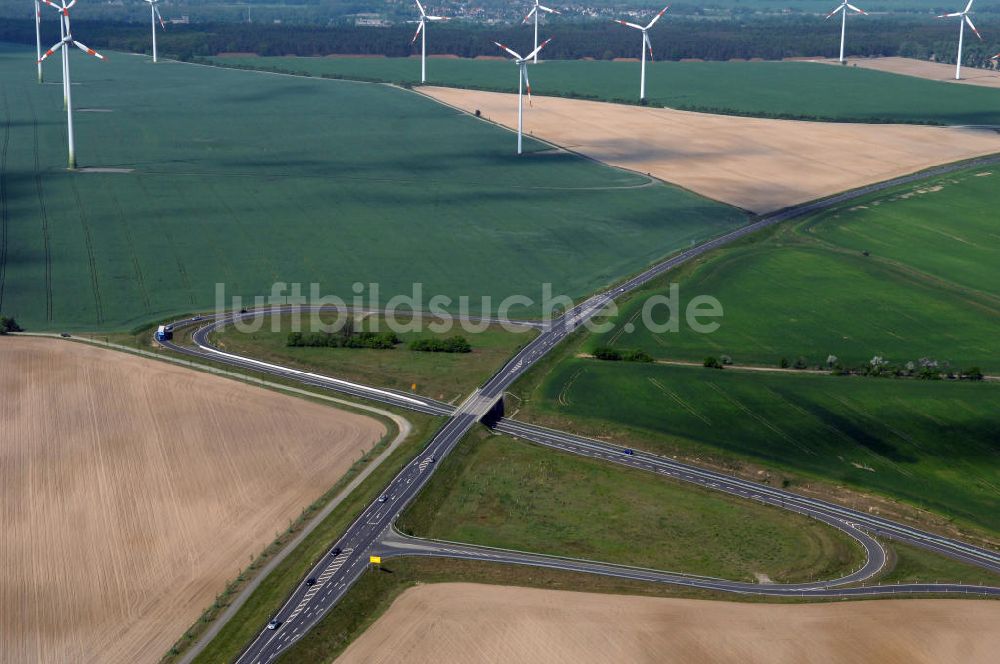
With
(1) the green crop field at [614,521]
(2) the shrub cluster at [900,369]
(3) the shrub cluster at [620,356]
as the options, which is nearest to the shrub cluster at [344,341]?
(3) the shrub cluster at [620,356]

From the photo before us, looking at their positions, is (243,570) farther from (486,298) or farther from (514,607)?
(486,298)

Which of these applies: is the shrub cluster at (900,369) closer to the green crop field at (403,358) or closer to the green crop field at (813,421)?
the green crop field at (813,421)

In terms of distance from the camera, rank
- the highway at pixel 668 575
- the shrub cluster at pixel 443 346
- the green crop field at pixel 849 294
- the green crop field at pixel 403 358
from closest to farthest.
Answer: the highway at pixel 668 575 → the green crop field at pixel 403 358 → the shrub cluster at pixel 443 346 → the green crop field at pixel 849 294

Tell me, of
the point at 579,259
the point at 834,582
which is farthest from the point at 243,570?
the point at 579,259

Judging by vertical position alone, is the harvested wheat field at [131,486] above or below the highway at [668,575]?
above

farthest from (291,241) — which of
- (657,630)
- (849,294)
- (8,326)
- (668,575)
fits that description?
(657,630)

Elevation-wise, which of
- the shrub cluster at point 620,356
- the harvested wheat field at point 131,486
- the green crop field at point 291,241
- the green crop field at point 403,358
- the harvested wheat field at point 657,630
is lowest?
the harvested wheat field at point 657,630

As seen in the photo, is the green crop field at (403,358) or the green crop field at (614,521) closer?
the green crop field at (614,521)
